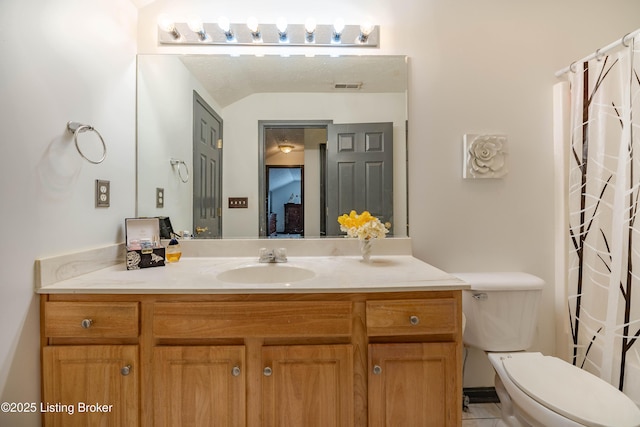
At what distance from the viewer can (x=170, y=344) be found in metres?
1.02

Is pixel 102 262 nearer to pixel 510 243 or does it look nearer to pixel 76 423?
pixel 76 423

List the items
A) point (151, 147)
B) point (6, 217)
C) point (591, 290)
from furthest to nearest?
point (151, 147) → point (591, 290) → point (6, 217)

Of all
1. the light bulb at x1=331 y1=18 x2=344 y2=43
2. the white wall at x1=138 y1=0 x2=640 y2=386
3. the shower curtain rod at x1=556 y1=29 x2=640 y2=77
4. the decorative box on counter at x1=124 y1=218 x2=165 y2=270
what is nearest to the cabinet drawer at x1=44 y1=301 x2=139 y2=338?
the decorative box on counter at x1=124 y1=218 x2=165 y2=270

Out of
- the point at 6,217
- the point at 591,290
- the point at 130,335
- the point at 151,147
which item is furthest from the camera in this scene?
the point at 151,147

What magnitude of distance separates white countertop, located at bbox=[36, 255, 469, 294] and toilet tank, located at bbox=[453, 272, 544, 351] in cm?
35

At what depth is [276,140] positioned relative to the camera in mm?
1633

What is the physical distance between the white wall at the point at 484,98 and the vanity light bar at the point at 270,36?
55 millimetres

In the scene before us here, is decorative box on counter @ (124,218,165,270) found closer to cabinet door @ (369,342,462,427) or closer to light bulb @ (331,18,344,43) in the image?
cabinet door @ (369,342,462,427)

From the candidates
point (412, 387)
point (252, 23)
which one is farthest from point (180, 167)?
point (412, 387)

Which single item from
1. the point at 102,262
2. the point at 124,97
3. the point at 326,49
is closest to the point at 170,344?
the point at 102,262

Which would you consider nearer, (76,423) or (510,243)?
(76,423)

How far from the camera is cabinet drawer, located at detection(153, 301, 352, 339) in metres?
1.01

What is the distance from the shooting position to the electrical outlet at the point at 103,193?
128cm

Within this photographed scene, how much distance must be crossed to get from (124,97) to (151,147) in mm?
271
